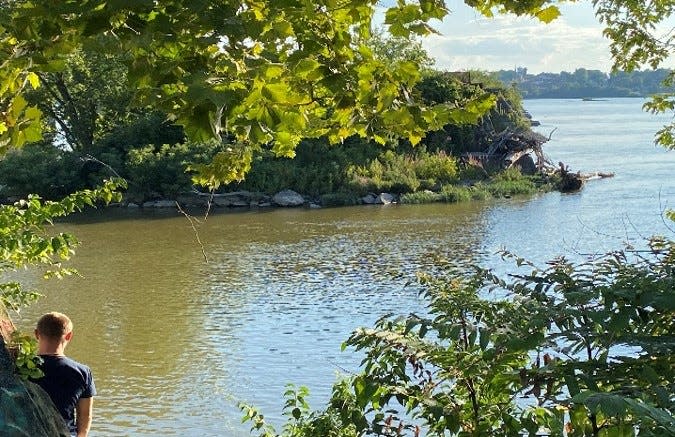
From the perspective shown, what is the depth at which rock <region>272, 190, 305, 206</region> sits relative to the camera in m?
30.1

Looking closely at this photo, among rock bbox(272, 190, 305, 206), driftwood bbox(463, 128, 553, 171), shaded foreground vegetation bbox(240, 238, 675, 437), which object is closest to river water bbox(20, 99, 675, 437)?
shaded foreground vegetation bbox(240, 238, 675, 437)

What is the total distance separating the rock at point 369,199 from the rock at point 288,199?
7.20 ft

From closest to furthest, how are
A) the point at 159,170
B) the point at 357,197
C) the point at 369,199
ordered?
1. the point at 369,199
2. the point at 357,197
3. the point at 159,170

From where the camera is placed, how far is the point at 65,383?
433cm

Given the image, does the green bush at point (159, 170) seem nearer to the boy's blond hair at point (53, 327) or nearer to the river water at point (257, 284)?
the river water at point (257, 284)

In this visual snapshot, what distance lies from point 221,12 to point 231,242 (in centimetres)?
2058

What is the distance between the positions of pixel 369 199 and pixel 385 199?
580 mm

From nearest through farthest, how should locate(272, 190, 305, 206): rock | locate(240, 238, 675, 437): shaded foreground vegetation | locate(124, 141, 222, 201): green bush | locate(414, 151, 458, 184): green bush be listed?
locate(240, 238, 675, 437): shaded foreground vegetation < locate(272, 190, 305, 206): rock < locate(124, 141, 222, 201): green bush < locate(414, 151, 458, 184): green bush

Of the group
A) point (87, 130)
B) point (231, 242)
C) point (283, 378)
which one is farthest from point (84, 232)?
point (283, 378)

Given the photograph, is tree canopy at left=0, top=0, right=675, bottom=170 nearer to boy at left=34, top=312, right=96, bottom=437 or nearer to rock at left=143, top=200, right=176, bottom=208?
boy at left=34, top=312, right=96, bottom=437

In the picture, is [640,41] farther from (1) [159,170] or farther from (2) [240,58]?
(1) [159,170]

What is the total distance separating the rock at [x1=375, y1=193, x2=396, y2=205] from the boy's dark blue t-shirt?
2540cm

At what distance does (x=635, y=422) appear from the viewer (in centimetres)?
254

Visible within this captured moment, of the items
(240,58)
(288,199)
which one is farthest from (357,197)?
(240,58)
